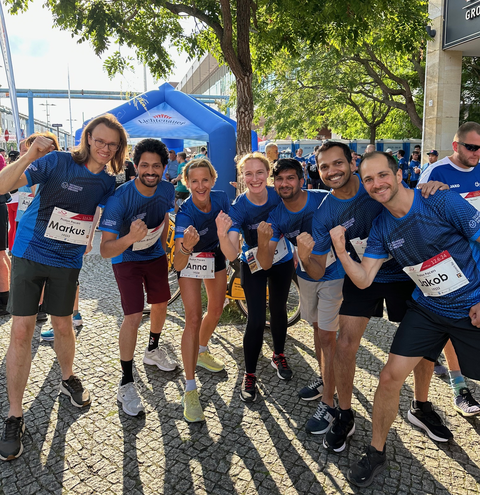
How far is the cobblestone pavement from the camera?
8.78 ft

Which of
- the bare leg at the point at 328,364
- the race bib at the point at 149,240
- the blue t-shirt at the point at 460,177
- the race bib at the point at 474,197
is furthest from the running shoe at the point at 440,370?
the race bib at the point at 149,240

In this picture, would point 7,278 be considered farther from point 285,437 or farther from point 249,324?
point 285,437

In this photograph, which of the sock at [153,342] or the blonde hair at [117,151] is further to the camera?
the sock at [153,342]

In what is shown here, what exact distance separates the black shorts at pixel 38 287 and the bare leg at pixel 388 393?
7.46 feet

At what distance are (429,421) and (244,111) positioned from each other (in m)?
4.48

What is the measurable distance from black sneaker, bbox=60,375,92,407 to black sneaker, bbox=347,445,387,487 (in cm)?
204

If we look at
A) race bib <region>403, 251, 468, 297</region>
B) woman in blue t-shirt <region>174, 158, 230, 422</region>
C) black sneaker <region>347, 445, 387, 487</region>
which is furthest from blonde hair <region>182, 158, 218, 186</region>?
black sneaker <region>347, 445, 387, 487</region>

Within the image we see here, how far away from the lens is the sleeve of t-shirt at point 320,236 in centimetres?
312

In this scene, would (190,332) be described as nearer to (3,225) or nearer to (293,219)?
(293,219)

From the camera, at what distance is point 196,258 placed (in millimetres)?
3670

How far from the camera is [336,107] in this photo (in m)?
22.5

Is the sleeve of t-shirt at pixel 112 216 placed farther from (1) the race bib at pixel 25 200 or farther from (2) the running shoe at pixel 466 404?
(2) the running shoe at pixel 466 404

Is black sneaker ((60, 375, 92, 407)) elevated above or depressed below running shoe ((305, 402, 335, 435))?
above

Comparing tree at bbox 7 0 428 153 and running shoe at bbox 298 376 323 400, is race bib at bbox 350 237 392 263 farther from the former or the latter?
tree at bbox 7 0 428 153
